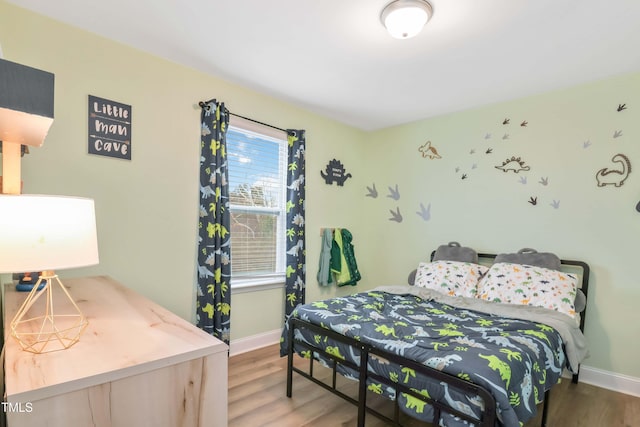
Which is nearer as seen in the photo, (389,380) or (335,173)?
(389,380)

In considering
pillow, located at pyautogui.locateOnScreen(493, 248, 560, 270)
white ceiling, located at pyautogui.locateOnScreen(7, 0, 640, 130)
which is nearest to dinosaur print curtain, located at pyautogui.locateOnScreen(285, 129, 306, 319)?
white ceiling, located at pyautogui.locateOnScreen(7, 0, 640, 130)

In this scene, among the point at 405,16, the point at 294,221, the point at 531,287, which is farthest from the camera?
the point at 294,221

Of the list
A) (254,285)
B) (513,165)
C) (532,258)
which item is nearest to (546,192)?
(513,165)

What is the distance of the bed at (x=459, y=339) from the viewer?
1366 millimetres

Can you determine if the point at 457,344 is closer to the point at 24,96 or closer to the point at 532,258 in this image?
the point at 532,258

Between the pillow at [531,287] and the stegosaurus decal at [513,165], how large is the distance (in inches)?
34.3

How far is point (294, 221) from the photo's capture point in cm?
314

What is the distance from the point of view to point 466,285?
268 centimetres

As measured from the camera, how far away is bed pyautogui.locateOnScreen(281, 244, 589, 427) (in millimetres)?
1366

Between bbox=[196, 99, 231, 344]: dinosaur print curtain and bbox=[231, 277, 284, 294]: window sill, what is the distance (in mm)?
197

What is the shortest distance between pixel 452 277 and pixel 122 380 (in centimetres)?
256

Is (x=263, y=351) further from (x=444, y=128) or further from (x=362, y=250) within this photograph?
(x=444, y=128)

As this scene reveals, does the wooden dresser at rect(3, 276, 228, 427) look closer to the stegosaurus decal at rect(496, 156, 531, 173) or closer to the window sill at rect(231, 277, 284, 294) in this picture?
the window sill at rect(231, 277, 284, 294)

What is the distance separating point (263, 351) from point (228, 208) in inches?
52.5
